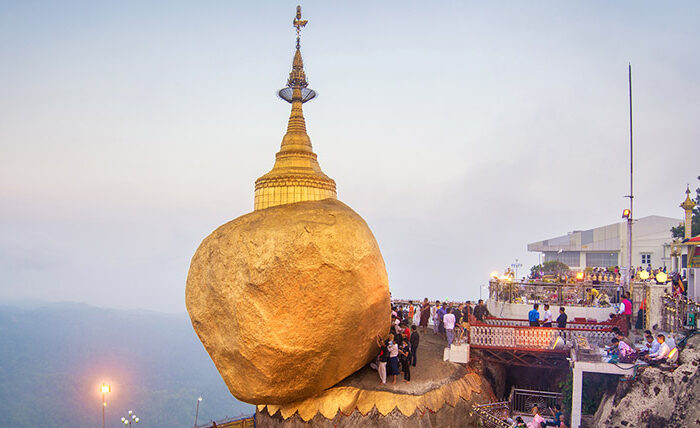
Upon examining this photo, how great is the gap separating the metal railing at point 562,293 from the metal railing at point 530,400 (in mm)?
4677

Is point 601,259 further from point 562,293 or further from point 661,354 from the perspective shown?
point 661,354

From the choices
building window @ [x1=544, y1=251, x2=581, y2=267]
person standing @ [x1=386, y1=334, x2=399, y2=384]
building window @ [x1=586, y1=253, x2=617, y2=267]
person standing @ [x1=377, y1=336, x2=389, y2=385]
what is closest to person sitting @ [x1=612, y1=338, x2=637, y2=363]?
person standing @ [x1=386, y1=334, x2=399, y2=384]

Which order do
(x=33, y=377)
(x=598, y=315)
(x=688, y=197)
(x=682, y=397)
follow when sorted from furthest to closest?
1. (x=33, y=377)
2. (x=688, y=197)
3. (x=598, y=315)
4. (x=682, y=397)

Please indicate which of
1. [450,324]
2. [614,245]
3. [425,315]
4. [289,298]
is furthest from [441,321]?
[614,245]

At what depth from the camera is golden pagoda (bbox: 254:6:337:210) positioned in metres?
19.0

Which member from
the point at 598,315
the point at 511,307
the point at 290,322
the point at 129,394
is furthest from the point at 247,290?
the point at 129,394

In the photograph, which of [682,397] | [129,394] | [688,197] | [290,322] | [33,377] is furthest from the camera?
[33,377]

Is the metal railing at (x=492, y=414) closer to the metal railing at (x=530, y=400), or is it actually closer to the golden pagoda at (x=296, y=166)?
the metal railing at (x=530, y=400)

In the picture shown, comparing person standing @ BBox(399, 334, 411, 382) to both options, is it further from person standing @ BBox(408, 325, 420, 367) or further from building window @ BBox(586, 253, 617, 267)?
building window @ BBox(586, 253, 617, 267)

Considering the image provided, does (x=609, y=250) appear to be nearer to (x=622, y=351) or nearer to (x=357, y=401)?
(x=622, y=351)

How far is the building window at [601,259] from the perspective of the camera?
2275 inches

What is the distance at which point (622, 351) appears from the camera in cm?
1633

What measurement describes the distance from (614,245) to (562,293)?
39.7 meters

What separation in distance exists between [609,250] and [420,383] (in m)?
49.2
